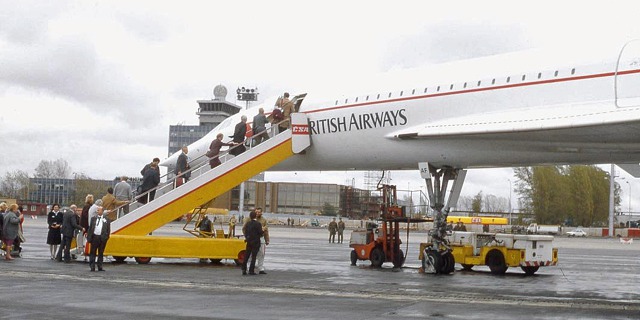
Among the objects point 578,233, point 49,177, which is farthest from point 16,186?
point 578,233

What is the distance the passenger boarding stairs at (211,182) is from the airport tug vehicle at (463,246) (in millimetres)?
3802

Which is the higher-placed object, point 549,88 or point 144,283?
point 549,88

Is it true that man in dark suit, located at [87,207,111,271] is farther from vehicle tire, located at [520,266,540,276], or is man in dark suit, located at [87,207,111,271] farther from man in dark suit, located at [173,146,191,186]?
vehicle tire, located at [520,266,540,276]

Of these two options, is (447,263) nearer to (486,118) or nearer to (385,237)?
(385,237)

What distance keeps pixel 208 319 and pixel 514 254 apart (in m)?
11.8

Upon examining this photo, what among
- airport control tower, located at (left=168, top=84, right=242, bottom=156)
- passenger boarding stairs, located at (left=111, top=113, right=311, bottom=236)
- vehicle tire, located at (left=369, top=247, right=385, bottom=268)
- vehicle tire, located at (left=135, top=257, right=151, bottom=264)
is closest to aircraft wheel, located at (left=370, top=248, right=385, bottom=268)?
vehicle tire, located at (left=369, top=247, right=385, bottom=268)

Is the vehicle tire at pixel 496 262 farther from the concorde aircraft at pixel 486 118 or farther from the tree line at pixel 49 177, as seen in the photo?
the tree line at pixel 49 177

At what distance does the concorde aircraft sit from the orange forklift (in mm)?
1373

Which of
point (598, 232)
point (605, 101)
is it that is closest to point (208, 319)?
point (605, 101)

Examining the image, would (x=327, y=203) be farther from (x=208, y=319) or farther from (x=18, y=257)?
(x=208, y=319)

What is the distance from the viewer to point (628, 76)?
13750 mm

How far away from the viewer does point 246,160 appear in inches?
819

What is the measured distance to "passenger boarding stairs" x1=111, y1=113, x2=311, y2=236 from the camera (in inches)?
789

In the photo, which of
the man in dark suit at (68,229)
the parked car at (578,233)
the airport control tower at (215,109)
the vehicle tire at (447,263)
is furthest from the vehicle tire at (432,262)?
the airport control tower at (215,109)
